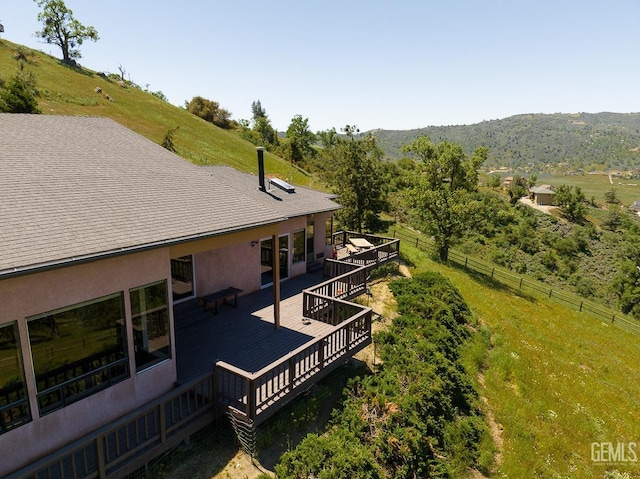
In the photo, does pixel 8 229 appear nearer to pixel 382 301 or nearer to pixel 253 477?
pixel 253 477

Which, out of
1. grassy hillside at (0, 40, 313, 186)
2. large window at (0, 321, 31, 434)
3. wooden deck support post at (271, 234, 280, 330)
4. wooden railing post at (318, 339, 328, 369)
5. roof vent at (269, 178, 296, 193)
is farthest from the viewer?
grassy hillside at (0, 40, 313, 186)

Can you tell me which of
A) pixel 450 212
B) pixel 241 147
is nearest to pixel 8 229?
pixel 450 212

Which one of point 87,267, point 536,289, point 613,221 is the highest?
point 87,267

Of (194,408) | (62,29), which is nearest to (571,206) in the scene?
(194,408)

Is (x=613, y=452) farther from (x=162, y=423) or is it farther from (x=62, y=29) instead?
(x=62, y=29)

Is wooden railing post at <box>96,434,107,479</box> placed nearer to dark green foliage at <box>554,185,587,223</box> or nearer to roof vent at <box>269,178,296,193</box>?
roof vent at <box>269,178,296,193</box>

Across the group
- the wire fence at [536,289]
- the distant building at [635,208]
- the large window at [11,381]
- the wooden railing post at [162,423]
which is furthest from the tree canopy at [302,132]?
the distant building at [635,208]

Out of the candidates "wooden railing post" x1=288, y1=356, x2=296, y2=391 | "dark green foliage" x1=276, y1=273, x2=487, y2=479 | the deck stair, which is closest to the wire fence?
"dark green foliage" x1=276, y1=273, x2=487, y2=479
